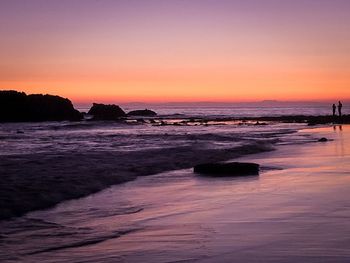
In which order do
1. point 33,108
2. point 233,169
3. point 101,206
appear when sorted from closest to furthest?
point 101,206
point 233,169
point 33,108

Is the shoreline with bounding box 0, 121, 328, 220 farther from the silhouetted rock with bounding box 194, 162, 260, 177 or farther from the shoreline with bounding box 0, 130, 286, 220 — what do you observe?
the silhouetted rock with bounding box 194, 162, 260, 177

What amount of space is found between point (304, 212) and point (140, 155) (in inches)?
481

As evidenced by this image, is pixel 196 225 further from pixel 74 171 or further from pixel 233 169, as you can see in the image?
pixel 74 171

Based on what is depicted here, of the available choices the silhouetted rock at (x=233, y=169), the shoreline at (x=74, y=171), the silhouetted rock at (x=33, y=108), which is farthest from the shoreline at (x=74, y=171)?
the silhouetted rock at (x=33, y=108)

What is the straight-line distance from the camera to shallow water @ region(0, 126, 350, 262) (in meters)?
5.72

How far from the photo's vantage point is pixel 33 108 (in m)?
76.4

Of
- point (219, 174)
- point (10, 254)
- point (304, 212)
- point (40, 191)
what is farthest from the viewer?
point (219, 174)

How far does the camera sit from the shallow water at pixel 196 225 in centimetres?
572

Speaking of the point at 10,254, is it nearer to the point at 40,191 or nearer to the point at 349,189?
the point at 40,191

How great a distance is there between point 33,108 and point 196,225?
7278cm

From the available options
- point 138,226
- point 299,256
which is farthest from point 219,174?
point 299,256

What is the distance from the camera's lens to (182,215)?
26.6 feet

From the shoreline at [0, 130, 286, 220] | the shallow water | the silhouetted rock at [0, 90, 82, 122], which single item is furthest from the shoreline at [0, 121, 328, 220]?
the silhouetted rock at [0, 90, 82, 122]

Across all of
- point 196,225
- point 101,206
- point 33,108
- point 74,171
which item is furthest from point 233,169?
point 33,108
